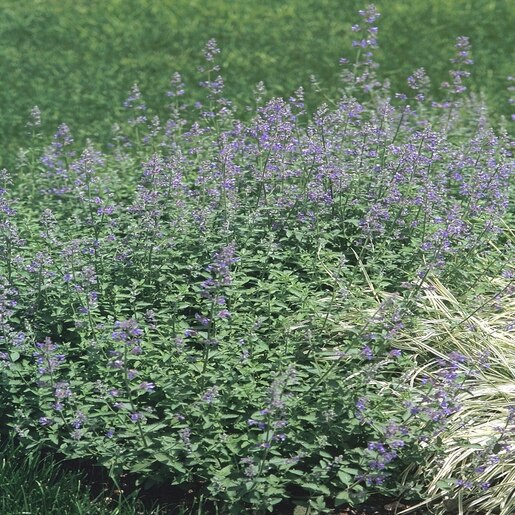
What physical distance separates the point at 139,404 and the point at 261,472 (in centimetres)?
76

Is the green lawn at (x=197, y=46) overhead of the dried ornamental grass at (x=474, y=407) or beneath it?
overhead

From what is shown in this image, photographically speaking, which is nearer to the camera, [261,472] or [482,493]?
[261,472]

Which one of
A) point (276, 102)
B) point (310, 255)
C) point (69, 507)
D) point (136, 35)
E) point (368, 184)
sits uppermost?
point (136, 35)

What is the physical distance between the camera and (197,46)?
10.8 m

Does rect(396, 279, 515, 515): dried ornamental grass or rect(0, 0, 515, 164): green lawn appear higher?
rect(0, 0, 515, 164): green lawn

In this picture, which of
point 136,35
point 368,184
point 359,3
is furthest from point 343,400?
point 359,3

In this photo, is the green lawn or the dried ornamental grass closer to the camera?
the dried ornamental grass

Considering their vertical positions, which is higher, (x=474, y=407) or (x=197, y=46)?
(x=197, y=46)

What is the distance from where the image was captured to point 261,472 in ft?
11.3

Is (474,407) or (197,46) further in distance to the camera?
(197,46)

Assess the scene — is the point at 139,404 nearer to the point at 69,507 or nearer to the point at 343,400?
the point at 69,507

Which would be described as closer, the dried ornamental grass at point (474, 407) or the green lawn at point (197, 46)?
the dried ornamental grass at point (474, 407)

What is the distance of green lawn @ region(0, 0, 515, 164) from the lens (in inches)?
382

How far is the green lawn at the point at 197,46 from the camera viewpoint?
971 cm
